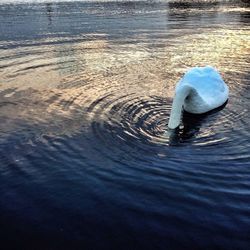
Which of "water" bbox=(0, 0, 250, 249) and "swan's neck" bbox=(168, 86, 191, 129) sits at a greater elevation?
"swan's neck" bbox=(168, 86, 191, 129)

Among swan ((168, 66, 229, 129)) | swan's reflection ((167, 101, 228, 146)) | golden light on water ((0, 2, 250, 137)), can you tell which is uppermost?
swan ((168, 66, 229, 129))

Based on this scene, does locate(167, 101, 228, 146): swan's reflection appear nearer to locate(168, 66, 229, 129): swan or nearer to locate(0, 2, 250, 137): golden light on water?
locate(168, 66, 229, 129): swan

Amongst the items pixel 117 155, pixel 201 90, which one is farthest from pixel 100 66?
pixel 117 155

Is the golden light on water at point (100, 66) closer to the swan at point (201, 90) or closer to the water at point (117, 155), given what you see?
the water at point (117, 155)

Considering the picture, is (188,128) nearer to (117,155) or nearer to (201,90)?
(201,90)

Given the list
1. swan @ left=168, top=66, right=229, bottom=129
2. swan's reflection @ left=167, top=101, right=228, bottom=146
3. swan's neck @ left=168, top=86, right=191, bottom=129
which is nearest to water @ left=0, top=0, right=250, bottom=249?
swan's reflection @ left=167, top=101, right=228, bottom=146

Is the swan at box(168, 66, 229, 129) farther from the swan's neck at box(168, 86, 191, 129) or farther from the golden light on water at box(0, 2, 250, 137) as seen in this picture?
the golden light on water at box(0, 2, 250, 137)

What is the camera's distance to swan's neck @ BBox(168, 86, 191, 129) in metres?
14.4

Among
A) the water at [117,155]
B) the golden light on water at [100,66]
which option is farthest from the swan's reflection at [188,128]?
the golden light on water at [100,66]

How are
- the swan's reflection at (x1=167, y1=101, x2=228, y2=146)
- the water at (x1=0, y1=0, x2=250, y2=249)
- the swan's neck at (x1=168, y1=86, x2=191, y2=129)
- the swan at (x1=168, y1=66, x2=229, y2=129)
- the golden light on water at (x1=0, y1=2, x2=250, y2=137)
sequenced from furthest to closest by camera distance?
the golden light on water at (x1=0, y1=2, x2=250, y2=137) < the swan at (x1=168, y1=66, x2=229, y2=129) < the swan's neck at (x1=168, y1=86, x2=191, y2=129) < the swan's reflection at (x1=167, y1=101, x2=228, y2=146) < the water at (x1=0, y1=0, x2=250, y2=249)

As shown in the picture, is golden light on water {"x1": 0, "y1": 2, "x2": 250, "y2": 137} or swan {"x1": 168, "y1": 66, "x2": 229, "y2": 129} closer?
swan {"x1": 168, "y1": 66, "x2": 229, "y2": 129}

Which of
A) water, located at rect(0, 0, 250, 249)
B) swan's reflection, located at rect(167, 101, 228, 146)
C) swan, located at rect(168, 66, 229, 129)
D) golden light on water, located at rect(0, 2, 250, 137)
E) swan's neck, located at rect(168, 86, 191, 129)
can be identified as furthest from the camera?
golden light on water, located at rect(0, 2, 250, 137)

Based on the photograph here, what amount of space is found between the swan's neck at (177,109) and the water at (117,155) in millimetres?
361

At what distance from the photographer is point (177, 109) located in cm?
1437
